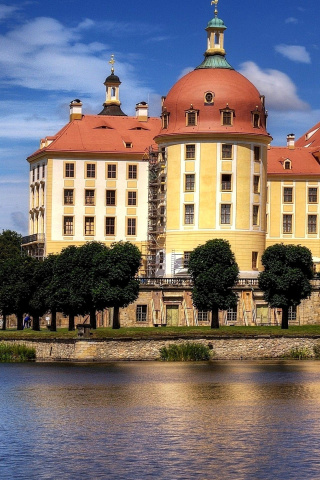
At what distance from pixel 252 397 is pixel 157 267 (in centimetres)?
5646

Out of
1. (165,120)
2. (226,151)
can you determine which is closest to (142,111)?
(165,120)

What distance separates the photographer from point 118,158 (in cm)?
11875

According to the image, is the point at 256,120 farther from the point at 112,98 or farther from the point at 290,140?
the point at 112,98

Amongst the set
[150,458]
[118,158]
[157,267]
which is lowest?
[150,458]

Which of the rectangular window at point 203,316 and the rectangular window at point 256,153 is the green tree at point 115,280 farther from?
the rectangular window at point 256,153

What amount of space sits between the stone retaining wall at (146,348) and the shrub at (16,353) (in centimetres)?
38

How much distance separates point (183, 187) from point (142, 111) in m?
19.1

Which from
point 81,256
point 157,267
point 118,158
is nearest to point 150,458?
point 81,256

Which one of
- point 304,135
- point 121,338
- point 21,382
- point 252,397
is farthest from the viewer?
point 304,135

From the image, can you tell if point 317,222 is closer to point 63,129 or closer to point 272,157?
point 272,157

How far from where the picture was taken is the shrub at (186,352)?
258ft

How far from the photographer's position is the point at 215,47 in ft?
373

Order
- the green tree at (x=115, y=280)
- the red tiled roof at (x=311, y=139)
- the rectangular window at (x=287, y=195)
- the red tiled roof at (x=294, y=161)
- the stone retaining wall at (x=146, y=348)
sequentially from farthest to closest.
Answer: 1. the red tiled roof at (x=311, y=139)
2. the rectangular window at (x=287, y=195)
3. the red tiled roof at (x=294, y=161)
4. the green tree at (x=115, y=280)
5. the stone retaining wall at (x=146, y=348)

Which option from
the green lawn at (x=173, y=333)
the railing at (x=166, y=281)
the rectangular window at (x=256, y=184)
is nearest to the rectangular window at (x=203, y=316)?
the railing at (x=166, y=281)
